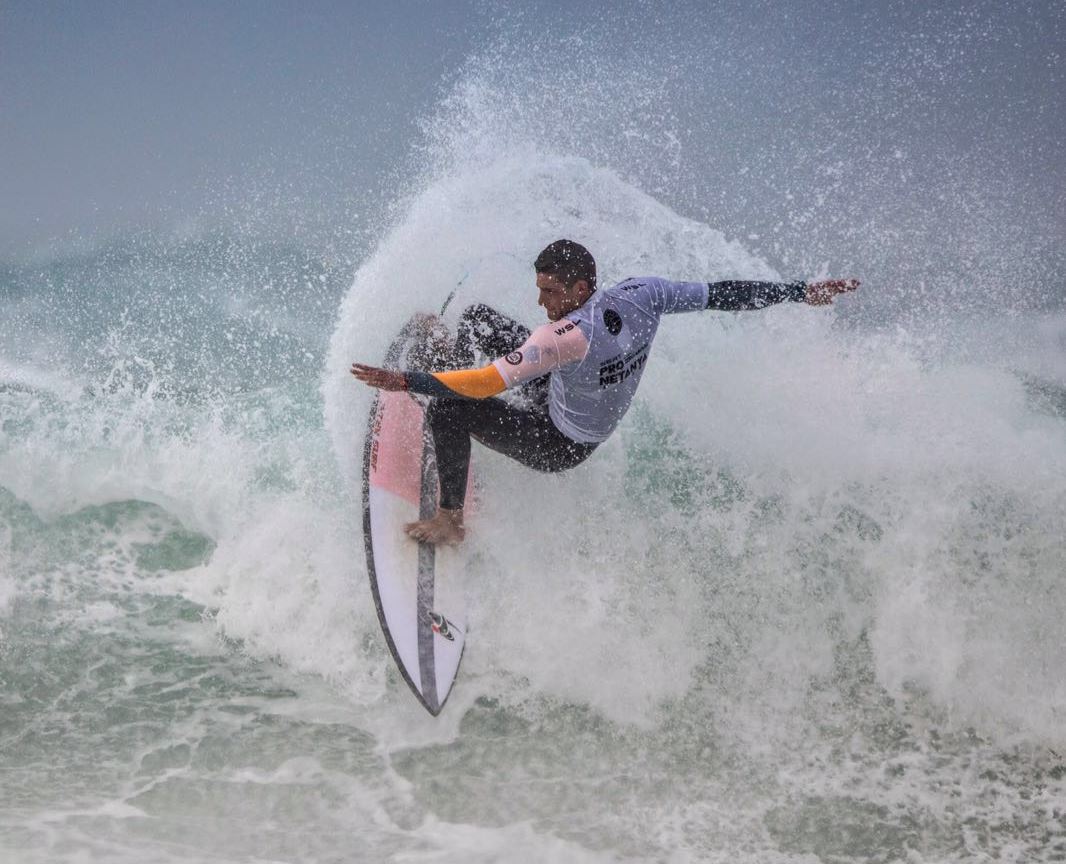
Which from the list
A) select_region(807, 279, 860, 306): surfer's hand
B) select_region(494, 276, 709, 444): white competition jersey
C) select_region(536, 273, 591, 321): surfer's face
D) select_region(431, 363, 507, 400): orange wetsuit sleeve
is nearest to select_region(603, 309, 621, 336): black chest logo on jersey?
select_region(494, 276, 709, 444): white competition jersey

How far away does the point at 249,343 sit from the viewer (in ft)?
42.6

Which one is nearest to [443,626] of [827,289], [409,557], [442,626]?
[442,626]

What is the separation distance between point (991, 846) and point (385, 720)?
2.96m

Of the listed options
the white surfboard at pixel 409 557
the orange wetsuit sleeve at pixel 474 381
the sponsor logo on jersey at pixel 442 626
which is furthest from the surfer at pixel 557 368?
the sponsor logo on jersey at pixel 442 626

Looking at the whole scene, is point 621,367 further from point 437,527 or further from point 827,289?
point 437,527

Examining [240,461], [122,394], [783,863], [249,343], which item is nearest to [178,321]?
[249,343]

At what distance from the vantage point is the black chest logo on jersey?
12.0 ft

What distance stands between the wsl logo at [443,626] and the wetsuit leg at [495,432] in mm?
832

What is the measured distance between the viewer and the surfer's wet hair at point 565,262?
11.6ft

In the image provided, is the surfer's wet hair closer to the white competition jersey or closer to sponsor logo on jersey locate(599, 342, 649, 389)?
the white competition jersey

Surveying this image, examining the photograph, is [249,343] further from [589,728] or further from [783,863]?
[783,863]

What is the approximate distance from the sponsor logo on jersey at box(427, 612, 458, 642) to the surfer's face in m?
1.84

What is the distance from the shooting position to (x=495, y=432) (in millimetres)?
4273

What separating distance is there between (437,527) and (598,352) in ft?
4.89
